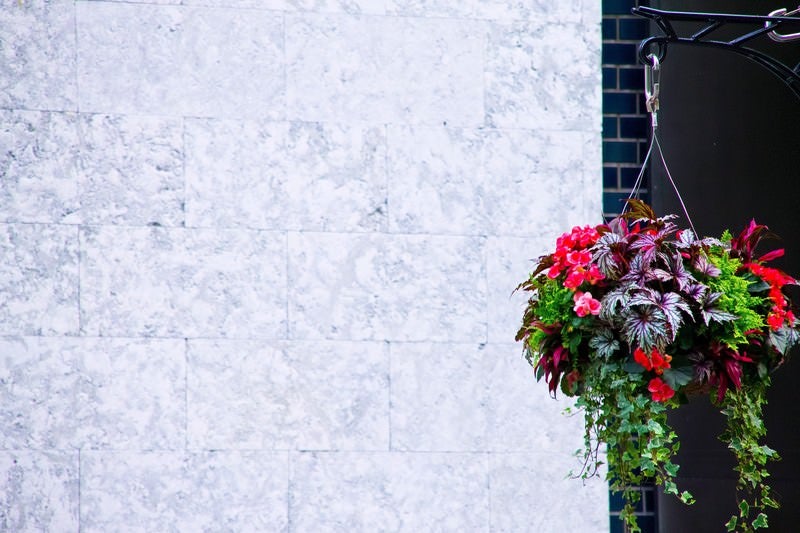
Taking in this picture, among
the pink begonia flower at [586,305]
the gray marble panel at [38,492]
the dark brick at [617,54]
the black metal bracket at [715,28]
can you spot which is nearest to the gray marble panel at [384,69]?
the dark brick at [617,54]

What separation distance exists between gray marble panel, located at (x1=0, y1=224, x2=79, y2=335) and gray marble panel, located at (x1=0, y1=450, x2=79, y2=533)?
43 cm

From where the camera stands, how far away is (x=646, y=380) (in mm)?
2486

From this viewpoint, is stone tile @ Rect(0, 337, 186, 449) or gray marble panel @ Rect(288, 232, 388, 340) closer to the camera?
stone tile @ Rect(0, 337, 186, 449)

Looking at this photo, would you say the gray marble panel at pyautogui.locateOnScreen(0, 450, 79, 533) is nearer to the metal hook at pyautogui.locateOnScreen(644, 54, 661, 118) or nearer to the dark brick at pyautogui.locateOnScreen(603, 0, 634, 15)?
the metal hook at pyautogui.locateOnScreen(644, 54, 661, 118)

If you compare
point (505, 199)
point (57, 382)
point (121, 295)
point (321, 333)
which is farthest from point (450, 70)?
point (57, 382)

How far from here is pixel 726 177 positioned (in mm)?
4047

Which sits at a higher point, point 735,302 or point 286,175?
point 286,175

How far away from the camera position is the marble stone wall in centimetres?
377

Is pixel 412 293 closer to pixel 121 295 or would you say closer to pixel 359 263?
pixel 359 263

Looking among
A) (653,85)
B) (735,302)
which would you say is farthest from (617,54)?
(735,302)

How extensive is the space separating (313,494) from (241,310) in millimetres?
694

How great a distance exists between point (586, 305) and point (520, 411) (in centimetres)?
156

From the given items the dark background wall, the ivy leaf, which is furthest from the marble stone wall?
the ivy leaf

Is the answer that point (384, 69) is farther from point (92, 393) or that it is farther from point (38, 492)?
point (38, 492)
